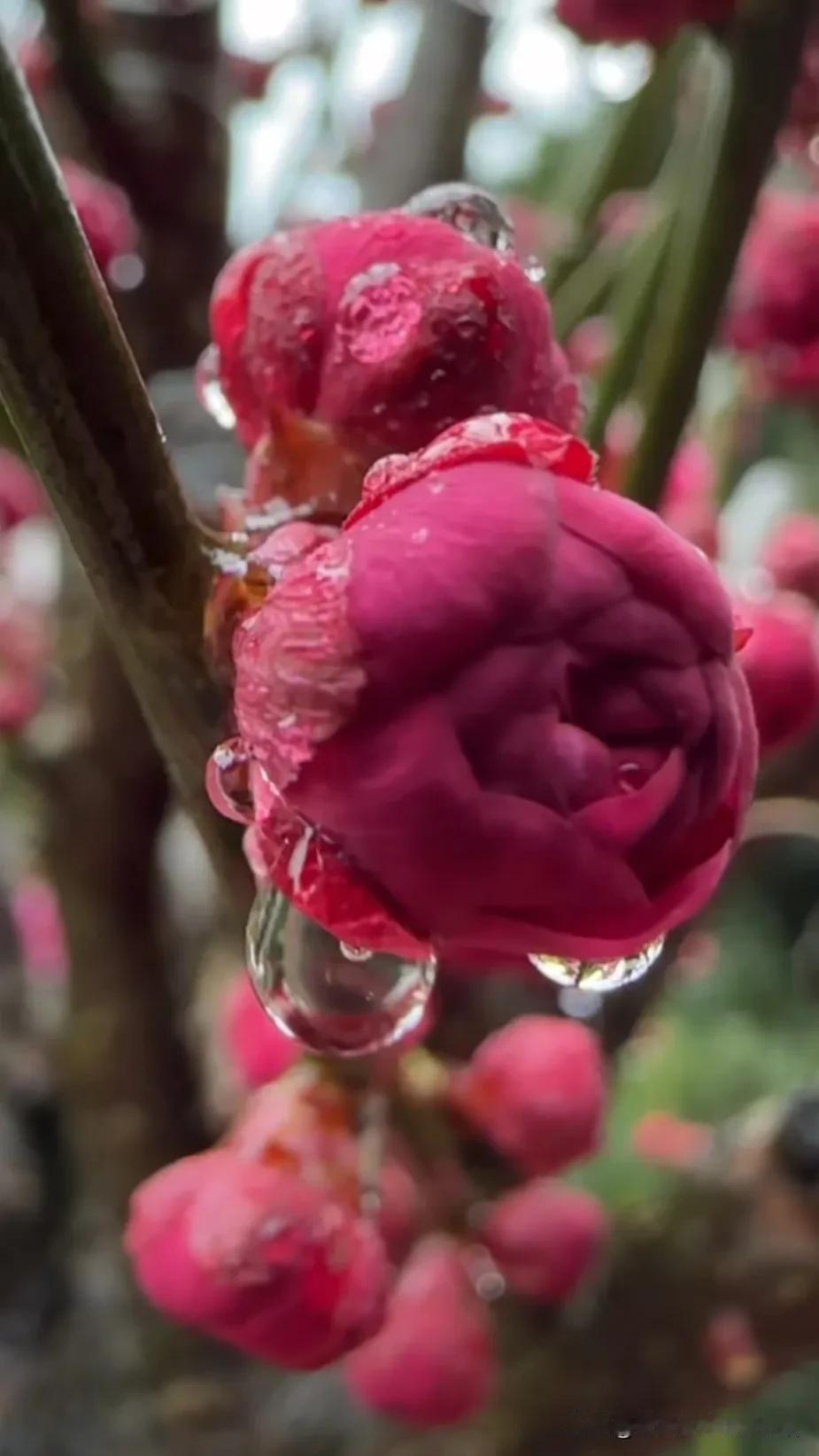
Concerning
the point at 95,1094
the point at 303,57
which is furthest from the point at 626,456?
the point at 303,57

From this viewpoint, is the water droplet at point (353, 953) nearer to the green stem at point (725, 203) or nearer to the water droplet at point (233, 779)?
the water droplet at point (233, 779)

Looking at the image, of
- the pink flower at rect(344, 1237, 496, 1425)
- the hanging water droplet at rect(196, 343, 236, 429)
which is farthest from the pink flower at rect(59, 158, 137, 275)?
the pink flower at rect(344, 1237, 496, 1425)

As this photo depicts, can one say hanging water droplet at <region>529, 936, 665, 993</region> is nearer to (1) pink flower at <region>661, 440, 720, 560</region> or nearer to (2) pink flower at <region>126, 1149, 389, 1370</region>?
(2) pink flower at <region>126, 1149, 389, 1370</region>

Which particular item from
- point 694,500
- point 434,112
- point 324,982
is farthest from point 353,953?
point 434,112

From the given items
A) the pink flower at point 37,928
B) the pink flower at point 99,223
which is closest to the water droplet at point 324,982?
the pink flower at point 99,223

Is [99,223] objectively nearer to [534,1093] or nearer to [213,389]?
[213,389]

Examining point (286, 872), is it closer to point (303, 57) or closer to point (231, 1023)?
point (231, 1023)
